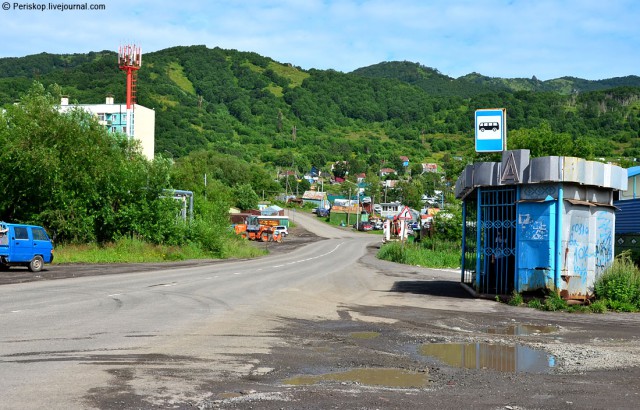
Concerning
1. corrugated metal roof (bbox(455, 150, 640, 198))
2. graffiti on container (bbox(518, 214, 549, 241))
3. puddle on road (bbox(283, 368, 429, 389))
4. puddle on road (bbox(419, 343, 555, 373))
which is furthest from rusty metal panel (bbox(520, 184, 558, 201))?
puddle on road (bbox(283, 368, 429, 389))

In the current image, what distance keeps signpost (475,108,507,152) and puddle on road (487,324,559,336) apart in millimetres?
8233

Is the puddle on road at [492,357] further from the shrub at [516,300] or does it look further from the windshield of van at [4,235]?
the windshield of van at [4,235]

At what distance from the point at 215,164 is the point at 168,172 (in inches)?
4173

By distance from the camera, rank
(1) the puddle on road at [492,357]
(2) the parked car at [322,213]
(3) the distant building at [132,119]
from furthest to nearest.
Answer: (2) the parked car at [322,213]
(3) the distant building at [132,119]
(1) the puddle on road at [492,357]

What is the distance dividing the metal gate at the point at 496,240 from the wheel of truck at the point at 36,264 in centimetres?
1817

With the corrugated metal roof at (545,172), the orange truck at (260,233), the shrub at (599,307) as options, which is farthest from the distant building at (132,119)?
the shrub at (599,307)

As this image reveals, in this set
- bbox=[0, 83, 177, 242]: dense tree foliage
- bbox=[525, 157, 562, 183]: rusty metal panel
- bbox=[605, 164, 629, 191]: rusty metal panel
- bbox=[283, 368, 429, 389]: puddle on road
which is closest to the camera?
bbox=[283, 368, 429, 389]: puddle on road

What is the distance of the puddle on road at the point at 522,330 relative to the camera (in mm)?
14414

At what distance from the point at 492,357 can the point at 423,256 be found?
35.6 m

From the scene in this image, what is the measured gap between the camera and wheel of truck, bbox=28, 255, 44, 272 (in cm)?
2930

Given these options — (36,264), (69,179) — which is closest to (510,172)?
(36,264)

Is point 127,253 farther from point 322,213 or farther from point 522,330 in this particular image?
point 322,213

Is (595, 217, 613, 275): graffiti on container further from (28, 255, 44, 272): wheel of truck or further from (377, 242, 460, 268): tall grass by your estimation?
(377, 242, 460, 268): tall grass

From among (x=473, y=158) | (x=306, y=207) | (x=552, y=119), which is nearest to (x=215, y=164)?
(x=306, y=207)
